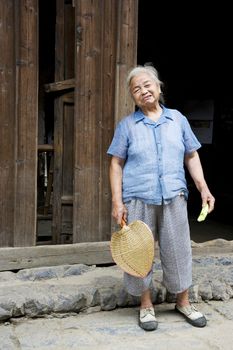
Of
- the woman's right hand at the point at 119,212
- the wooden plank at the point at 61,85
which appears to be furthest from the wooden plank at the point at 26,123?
the woman's right hand at the point at 119,212

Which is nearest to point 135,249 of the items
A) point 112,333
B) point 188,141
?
point 112,333

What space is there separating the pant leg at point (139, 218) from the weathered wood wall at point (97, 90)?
0.85m

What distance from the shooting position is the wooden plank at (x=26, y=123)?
354 cm

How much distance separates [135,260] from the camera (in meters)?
2.92

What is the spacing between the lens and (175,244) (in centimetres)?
308

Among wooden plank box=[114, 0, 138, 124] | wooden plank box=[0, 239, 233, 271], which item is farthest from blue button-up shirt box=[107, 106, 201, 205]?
wooden plank box=[0, 239, 233, 271]

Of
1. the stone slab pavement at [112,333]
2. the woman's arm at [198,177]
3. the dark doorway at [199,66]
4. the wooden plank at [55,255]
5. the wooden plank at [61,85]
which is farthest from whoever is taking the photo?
the dark doorway at [199,66]

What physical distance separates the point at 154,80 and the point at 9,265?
182cm

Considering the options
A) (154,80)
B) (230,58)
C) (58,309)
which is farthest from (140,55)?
(58,309)

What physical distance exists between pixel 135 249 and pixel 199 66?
234 inches

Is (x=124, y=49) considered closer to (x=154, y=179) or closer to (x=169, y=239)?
(x=154, y=179)

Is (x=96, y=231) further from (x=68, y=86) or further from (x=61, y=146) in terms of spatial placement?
(x=68, y=86)

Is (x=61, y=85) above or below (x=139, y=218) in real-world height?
above

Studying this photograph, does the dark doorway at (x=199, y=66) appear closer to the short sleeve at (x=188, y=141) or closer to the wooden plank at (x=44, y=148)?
the wooden plank at (x=44, y=148)
